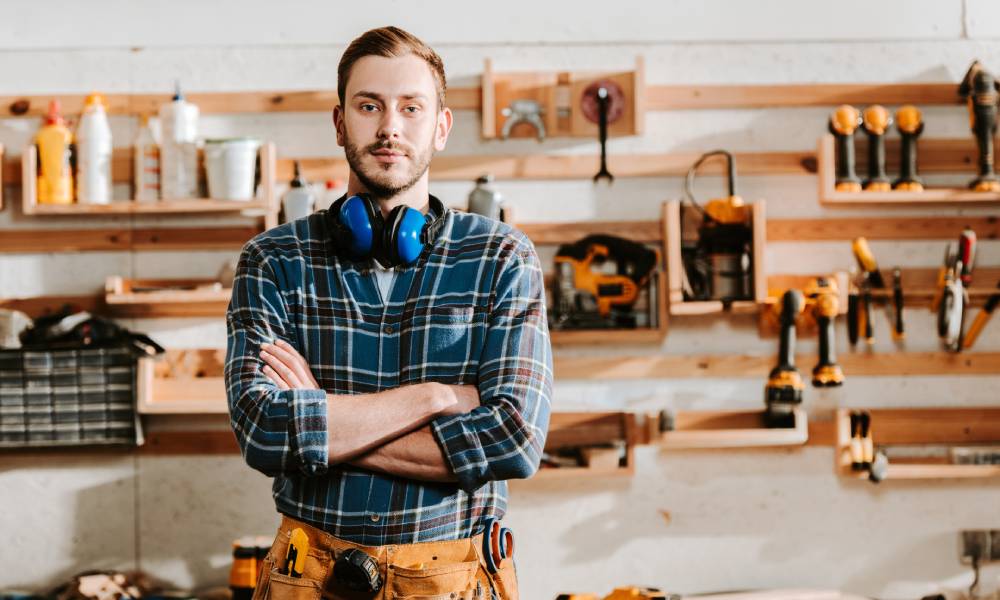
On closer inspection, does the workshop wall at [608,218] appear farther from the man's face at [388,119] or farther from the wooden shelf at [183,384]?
the man's face at [388,119]

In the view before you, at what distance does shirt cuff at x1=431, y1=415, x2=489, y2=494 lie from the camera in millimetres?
1572

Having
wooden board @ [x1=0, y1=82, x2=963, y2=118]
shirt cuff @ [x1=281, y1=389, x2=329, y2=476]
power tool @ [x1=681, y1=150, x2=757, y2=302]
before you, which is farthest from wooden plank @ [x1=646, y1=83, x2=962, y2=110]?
shirt cuff @ [x1=281, y1=389, x2=329, y2=476]

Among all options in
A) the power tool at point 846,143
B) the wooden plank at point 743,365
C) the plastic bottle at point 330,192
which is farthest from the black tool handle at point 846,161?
the plastic bottle at point 330,192

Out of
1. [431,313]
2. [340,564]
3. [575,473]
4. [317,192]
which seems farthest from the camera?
[317,192]

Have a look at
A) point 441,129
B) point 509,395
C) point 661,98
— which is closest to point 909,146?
point 661,98

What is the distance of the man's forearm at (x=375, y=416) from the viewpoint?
61.2 inches

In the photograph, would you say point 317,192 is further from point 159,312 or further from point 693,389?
point 693,389

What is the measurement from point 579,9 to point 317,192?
4.03ft

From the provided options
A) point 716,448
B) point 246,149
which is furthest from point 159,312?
point 716,448

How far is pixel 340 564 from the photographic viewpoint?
4.97ft

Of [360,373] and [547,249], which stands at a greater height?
[547,249]

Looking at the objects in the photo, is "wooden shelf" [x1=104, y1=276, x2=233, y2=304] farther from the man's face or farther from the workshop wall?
the man's face

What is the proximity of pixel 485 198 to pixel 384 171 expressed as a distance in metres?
1.60

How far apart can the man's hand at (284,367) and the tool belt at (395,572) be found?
0.79ft
